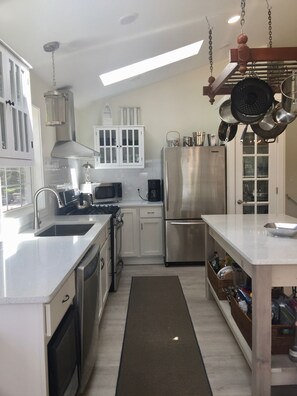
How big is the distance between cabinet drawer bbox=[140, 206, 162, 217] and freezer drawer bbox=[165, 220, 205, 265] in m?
0.23

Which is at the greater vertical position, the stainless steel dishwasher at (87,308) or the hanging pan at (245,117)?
the hanging pan at (245,117)

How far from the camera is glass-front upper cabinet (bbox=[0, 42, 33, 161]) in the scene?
1775mm

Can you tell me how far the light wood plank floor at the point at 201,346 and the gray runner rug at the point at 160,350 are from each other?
Answer: 54mm

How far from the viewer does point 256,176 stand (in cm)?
426

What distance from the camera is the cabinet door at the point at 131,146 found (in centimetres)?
465

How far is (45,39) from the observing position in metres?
2.36

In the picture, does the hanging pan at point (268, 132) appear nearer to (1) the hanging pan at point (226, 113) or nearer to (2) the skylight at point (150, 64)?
(1) the hanging pan at point (226, 113)

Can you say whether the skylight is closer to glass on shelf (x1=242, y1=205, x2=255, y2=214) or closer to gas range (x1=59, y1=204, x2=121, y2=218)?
gas range (x1=59, y1=204, x2=121, y2=218)

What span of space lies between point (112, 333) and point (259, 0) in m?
3.25

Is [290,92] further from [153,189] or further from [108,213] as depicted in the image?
[153,189]

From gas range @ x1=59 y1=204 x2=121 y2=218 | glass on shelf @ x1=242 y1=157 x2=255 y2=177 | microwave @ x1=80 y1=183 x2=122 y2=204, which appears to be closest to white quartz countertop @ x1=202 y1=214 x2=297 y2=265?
gas range @ x1=59 y1=204 x2=121 y2=218

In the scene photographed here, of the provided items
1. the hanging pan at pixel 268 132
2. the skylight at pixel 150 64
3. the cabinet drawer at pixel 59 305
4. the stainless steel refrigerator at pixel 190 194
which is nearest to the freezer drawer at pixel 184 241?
the stainless steel refrigerator at pixel 190 194

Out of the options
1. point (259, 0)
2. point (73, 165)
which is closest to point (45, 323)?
point (259, 0)

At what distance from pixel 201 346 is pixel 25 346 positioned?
1.56 metres
